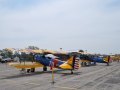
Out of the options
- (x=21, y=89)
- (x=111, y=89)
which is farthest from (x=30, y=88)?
(x=111, y=89)

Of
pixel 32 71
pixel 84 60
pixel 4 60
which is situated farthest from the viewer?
pixel 4 60

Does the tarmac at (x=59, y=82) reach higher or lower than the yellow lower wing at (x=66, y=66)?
lower

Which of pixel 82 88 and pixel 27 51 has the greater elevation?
pixel 27 51

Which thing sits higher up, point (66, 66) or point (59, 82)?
point (66, 66)

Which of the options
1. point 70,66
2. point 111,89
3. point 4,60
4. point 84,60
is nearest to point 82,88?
point 111,89

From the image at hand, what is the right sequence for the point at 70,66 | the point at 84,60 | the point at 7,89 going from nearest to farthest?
the point at 7,89, the point at 70,66, the point at 84,60

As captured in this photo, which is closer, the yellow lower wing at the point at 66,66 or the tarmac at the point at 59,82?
the tarmac at the point at 59,82

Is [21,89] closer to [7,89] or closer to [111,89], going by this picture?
[7,89]

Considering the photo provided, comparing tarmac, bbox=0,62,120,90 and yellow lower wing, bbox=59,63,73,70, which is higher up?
yellow lower wing, bbox=59,63,73,70

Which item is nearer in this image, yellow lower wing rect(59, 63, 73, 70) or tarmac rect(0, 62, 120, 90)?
tarmac rect(0, 62, 120, 90)

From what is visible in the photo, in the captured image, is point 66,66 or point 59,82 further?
point 66,66

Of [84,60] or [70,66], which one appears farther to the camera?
[84,60]

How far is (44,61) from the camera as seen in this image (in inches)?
1231

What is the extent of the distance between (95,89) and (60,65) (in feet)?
43.6
